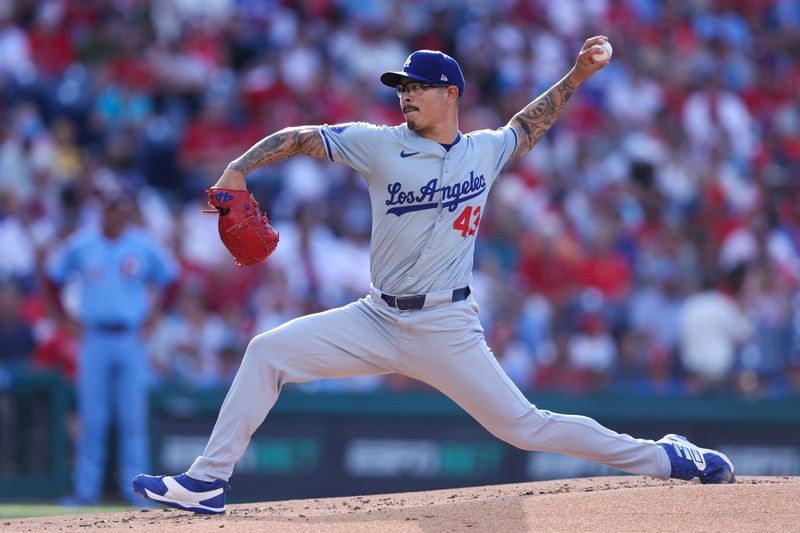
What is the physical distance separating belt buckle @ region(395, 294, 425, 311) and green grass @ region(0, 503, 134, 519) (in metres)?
3.27

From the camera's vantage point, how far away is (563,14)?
52.5 ft

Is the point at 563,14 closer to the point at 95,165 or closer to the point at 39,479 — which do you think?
the point at 95,165

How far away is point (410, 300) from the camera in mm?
5742

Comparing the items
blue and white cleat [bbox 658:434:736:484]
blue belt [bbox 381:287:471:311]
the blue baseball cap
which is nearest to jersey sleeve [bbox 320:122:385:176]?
the blue baseball cap

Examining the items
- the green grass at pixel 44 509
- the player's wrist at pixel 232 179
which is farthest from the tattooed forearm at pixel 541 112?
the green grass at pixel 44 509

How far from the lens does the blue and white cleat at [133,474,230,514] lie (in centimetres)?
575

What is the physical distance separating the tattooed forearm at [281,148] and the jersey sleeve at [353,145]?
39 millimetres

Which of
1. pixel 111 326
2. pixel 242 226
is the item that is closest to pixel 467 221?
pixel 242 226

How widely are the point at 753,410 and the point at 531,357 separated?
197 cm

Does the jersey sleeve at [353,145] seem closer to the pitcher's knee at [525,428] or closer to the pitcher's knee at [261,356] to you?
the pitcher's knee at [261,356]

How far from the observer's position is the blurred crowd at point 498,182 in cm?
1136

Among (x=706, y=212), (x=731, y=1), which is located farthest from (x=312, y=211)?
(x=731, y=1)

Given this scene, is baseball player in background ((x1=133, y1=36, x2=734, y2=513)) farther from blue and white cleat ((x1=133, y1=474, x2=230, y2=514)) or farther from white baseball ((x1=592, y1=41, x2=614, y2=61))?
white baseball ((x1=592, y1=41, x2=614, y2=61))

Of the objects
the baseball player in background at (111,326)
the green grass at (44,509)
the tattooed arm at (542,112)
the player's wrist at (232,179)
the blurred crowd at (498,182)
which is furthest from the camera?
the blurred crowd at (498,182)
